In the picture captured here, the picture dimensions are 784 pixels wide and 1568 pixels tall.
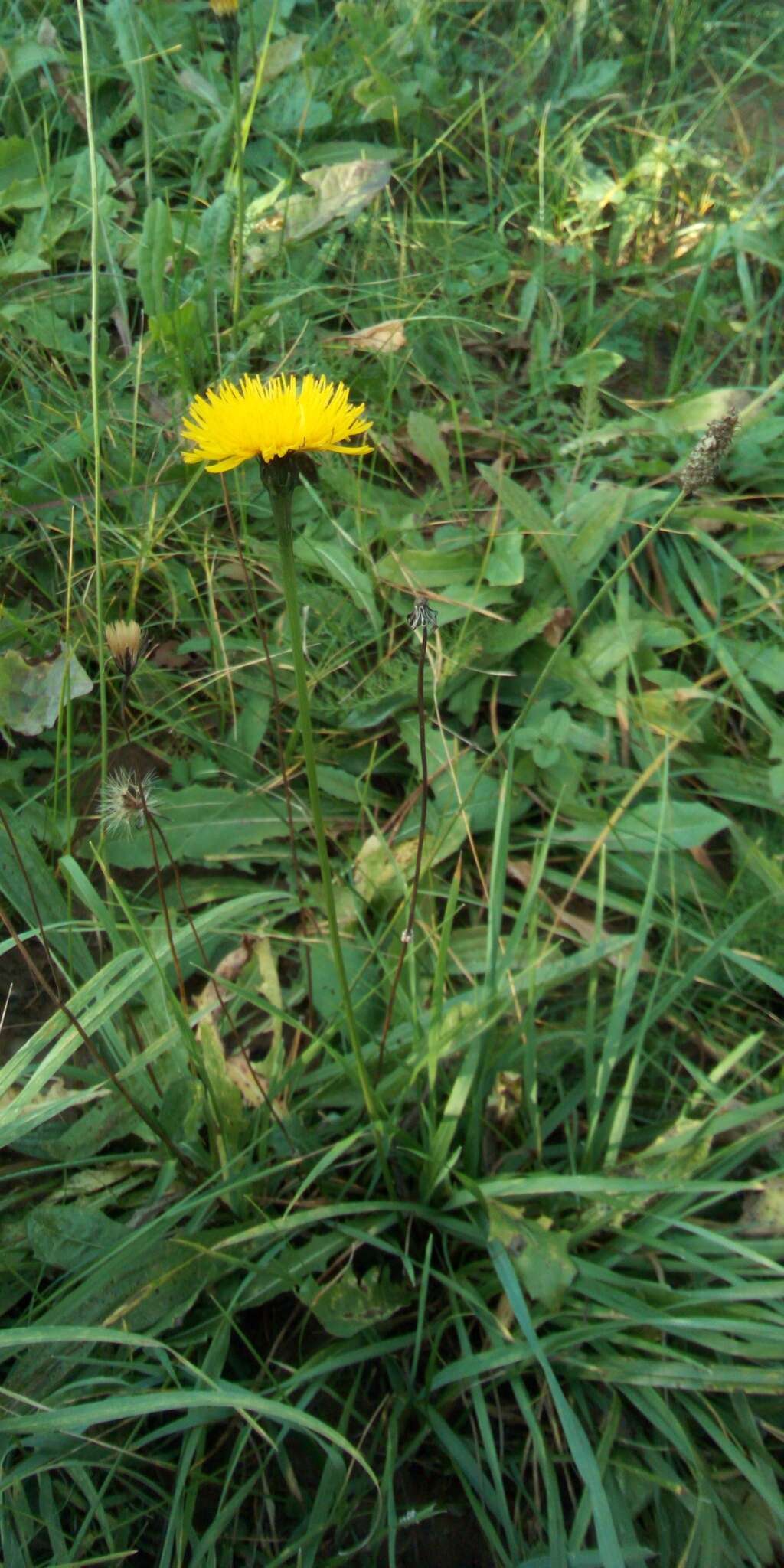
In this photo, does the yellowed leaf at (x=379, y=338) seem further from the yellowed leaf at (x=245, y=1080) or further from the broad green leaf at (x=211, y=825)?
the yellowed leaf at (x=245, y=1080)

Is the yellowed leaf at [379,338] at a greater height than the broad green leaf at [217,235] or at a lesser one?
lesser

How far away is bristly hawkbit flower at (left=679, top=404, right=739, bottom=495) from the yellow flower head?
0.99 feet

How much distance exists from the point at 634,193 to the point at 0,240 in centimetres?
138

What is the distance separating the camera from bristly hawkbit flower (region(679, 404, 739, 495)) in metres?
1.01

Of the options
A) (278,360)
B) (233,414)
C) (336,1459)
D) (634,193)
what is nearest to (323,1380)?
(336,1459)

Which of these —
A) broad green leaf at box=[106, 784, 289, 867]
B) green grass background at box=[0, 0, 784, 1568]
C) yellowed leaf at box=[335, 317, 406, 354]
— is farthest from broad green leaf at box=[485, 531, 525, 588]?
broad green leaf at box=[106, 784, 289, 867]

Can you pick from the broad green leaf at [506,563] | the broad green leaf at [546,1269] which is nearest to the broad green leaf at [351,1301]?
the broad green leaf at [546,1269]

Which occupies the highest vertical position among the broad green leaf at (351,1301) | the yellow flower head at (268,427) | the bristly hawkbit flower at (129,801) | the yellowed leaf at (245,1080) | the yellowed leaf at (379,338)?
the yellow flower head at (268,427)

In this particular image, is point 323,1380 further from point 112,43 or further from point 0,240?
point 112,43

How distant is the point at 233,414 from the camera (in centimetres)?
102

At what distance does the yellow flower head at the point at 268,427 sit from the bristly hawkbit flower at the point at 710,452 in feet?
0.99

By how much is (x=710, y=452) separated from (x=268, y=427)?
1.34ft

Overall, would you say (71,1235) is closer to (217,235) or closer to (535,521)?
(535,521)

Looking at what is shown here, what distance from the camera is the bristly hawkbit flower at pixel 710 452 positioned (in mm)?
1015
